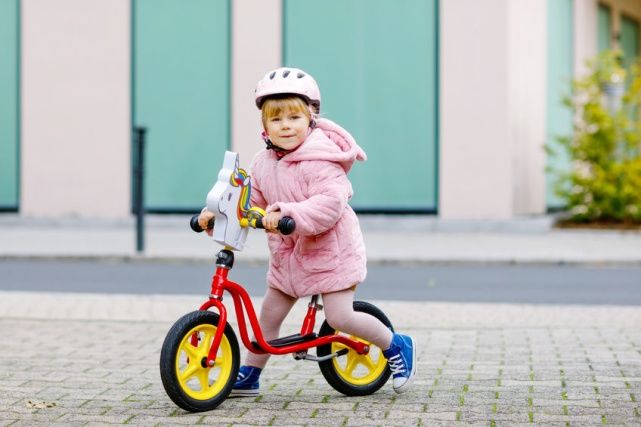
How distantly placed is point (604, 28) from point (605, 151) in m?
6.60

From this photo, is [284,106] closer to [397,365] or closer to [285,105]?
[285,105]

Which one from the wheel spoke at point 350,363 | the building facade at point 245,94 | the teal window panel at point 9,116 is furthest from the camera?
the teal window panel at point 9,116

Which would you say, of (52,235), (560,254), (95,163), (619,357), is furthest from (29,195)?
(619,357)

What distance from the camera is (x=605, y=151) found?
20.9m

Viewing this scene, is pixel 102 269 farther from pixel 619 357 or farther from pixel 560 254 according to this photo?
pixel 619 357

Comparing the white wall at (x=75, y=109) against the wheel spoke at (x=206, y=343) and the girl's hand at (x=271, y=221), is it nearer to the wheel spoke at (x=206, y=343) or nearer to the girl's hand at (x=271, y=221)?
the wheel spoke at (x=206, y=343)

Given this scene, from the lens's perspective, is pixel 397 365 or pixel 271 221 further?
pixel 397 365

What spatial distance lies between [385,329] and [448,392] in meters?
0.41

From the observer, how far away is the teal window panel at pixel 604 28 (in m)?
26.4

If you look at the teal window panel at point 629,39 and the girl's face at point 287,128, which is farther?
the teal window panel at point 629,39

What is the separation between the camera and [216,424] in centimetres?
520

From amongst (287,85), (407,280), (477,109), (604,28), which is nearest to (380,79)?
(477,109)

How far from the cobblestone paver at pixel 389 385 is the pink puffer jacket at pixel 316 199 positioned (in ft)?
1.83

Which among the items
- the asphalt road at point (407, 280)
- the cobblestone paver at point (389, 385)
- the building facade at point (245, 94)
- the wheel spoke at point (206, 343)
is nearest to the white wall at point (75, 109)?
the building facade at point (245, 94)
